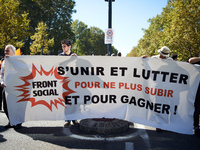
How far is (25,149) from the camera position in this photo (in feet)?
11.1

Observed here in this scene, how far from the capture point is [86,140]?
3.80m

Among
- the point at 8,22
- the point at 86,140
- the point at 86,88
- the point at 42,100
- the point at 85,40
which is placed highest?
the point at 85,40

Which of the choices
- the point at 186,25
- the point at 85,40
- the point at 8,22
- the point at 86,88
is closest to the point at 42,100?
the point at 86,88

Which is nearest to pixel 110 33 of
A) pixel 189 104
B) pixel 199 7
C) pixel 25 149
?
pixel 189 104

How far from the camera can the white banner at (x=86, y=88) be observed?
161 inches

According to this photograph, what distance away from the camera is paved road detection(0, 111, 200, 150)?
3.49 m

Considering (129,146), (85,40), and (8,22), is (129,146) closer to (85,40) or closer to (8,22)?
(8,22)

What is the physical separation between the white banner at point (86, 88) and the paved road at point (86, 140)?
0.31 meters

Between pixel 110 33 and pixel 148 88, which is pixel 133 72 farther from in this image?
pixel 110 33

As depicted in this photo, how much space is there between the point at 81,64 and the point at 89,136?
5.08ft

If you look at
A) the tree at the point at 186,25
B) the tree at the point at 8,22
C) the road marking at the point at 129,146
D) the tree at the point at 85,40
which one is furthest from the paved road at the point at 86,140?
the tree at the point at 85,40

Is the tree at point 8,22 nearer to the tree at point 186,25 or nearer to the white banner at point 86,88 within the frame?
the tree at point 186,25

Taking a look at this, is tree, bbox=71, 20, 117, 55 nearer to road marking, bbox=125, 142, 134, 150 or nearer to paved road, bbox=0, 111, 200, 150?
paved road, bbox=0, 111, 200, 150

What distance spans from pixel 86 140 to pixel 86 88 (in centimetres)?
112
